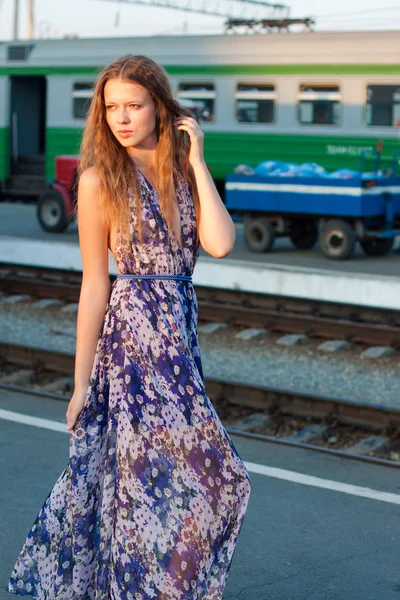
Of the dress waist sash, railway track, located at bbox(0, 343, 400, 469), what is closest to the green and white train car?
railway track, located at bbox(0, 343, 400, 469)

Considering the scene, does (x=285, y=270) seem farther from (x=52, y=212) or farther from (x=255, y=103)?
(x=255, y=103)

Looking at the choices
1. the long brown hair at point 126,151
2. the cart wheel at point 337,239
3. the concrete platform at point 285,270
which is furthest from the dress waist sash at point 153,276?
the cart wheel at point 337,239

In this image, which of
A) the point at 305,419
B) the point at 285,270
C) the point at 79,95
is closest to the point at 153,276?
the point at 305,419

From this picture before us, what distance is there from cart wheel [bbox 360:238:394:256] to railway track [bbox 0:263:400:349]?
150 inches

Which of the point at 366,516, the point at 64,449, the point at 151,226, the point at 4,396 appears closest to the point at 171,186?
the point at 151,226

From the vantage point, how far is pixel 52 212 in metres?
16.6

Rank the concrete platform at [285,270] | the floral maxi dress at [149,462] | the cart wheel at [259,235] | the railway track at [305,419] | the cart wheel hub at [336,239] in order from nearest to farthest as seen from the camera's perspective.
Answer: the floral maxi dress at [149,462]
the railway track at [305,419]
the concrete platform at [285,270]
the cart wheel hub at [336,239]
the cart wheel at [259,235]

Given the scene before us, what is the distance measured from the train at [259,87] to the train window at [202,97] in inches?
0.7

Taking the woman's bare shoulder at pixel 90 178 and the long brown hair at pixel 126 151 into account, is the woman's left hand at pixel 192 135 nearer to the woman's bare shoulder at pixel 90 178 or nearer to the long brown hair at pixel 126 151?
the long brown hair at pixel 126 151

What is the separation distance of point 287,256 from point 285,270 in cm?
263

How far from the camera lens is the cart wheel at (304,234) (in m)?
14.8

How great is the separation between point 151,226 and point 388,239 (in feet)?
37.1

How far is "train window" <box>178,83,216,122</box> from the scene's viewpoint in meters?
18.1

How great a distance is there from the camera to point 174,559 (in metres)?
3.12
